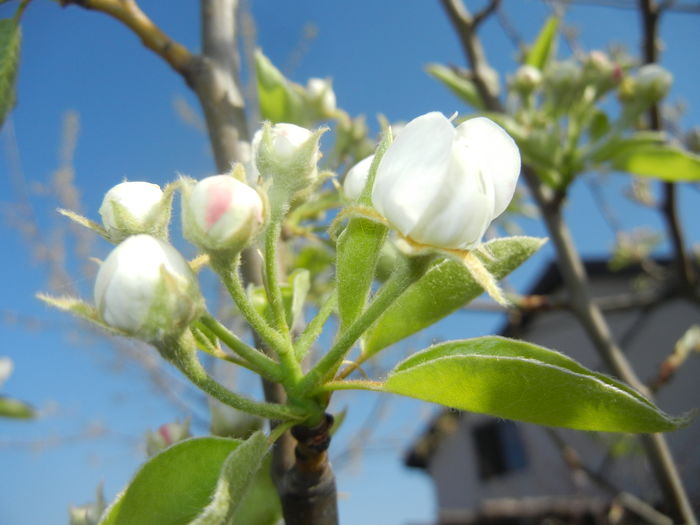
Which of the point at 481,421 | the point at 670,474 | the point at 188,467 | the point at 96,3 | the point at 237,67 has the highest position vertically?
the point at 96,3

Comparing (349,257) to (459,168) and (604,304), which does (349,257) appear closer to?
(459,168)

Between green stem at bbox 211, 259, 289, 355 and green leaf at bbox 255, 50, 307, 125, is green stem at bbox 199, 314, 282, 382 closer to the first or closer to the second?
green stem at bbox 211, 259, 289, 355

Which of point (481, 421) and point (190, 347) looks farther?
point (481, 421)

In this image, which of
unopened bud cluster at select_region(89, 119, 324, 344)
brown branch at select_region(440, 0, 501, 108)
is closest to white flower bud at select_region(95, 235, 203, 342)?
unopened bud cluster at select_region(89, 119, 324, 344)

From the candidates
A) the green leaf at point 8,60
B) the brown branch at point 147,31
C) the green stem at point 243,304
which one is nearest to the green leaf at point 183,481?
the green stem at point 243,304

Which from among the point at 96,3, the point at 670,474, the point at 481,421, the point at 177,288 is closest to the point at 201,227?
the point at 177,288

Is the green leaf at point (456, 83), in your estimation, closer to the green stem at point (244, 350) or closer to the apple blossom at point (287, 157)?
the apple blossom at point (287, 157)
